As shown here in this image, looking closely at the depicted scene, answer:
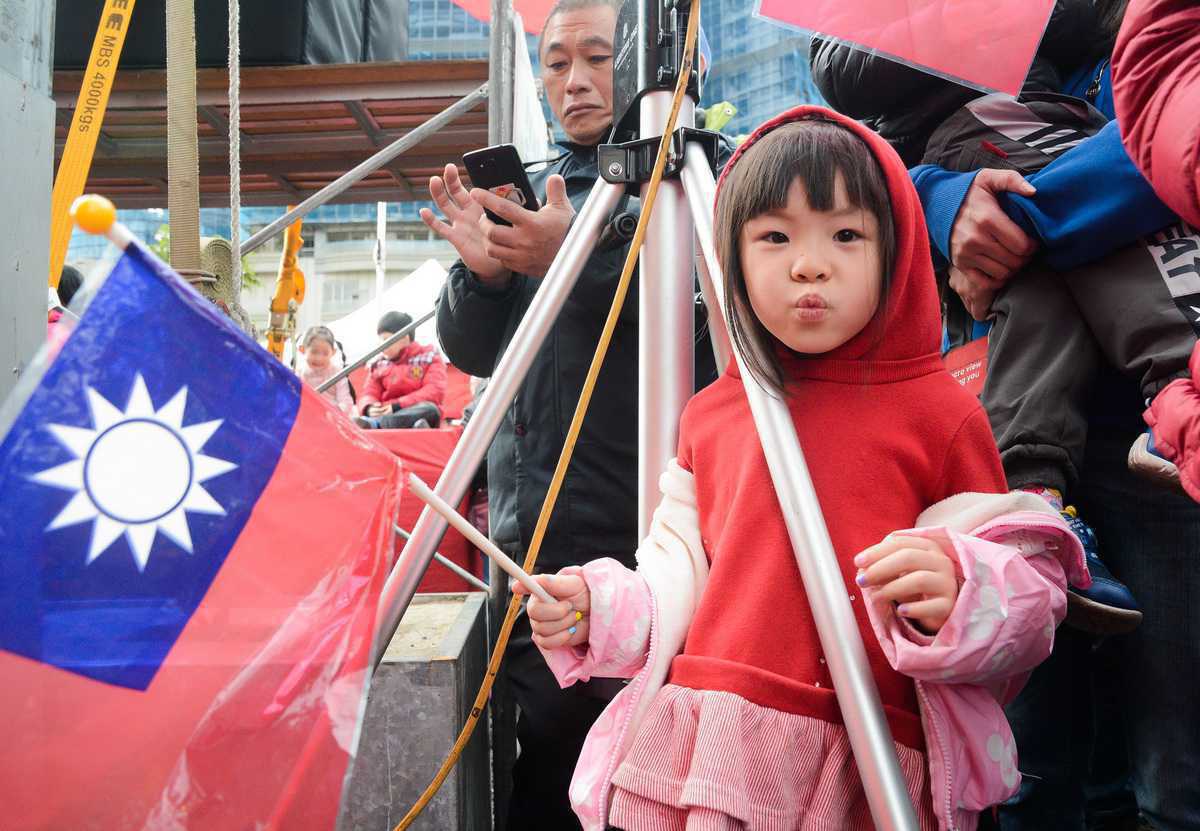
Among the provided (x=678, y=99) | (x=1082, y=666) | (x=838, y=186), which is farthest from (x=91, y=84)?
(x=1082, y=666)

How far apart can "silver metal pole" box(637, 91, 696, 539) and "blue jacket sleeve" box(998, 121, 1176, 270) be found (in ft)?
1.52

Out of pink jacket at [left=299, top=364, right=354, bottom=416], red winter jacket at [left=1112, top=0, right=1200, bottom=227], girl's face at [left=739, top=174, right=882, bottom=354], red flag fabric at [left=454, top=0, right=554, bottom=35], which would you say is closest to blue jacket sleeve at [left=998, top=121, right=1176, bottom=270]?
red winter jacket at [left=1112, top=0, right=1200, bottom=227]

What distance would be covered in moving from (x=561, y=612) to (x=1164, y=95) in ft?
2.79

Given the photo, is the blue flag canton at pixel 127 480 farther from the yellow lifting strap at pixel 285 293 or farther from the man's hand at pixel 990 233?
the yellow lifting strap at pixel 285 293

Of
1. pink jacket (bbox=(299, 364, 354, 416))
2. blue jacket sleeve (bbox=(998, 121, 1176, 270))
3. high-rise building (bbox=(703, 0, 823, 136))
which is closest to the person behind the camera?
blue jacket sleeve (bbox=(998, 121, 1176, 270))

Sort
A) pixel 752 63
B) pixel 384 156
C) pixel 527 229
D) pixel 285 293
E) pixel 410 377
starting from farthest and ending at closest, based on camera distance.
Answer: pixel 752 63
pixel 410 377
pixel 285 293
pixel 384 156
pixel 527 229

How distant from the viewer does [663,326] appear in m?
1.28

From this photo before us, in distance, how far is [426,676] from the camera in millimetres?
1375

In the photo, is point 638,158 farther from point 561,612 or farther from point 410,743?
point 410,743

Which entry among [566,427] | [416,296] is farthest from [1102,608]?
[416,296]

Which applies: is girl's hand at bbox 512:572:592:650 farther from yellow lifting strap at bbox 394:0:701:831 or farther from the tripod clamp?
the tripod clamp

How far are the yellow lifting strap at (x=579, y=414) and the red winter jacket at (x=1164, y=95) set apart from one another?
1.70 ft

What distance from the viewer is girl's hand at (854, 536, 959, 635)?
0.82m

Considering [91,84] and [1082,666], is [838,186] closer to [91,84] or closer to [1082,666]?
[1082,666]
